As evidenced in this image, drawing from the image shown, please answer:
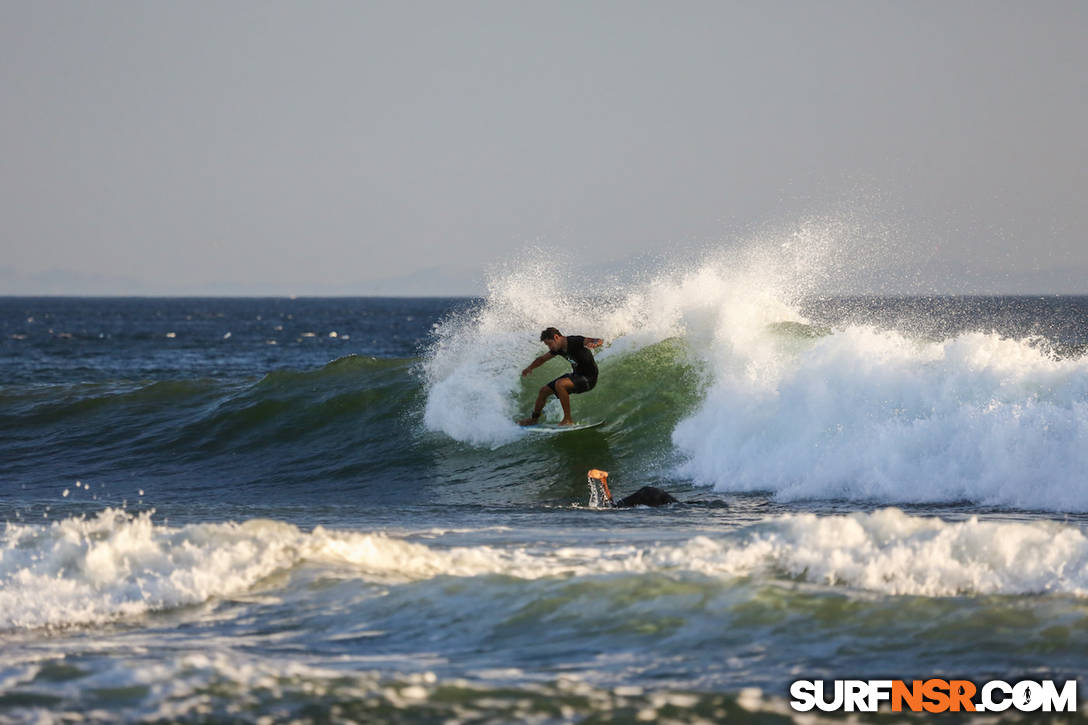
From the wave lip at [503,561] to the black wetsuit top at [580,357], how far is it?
683cm

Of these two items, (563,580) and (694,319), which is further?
(694,319)

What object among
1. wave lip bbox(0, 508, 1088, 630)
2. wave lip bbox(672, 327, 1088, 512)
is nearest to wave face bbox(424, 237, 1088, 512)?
wave lip bbox(672, 327, 1088, 512)

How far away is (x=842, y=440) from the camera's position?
47.1ft

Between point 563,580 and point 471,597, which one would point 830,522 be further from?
point 471,597

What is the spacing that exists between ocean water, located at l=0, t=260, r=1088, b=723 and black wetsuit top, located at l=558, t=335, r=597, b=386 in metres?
1.36

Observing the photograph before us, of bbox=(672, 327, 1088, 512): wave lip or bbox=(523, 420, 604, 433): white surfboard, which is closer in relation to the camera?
bbox=(672, 327, 1088, 512): wave lip

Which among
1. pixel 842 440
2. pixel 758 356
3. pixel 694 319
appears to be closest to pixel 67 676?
pixel 842 440

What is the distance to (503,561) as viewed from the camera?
8.78 meters

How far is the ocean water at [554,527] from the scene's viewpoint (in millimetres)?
6285

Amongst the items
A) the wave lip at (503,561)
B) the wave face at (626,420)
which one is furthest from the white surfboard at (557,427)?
the wave lip at (503,561)

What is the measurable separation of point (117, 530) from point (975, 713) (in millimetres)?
6435

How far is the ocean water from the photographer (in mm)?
6285

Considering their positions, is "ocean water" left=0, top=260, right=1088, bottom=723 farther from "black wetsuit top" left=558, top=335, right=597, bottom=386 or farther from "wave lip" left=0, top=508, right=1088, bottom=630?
"black wetsuit top" left=558, top=335, right=597, bottom=386

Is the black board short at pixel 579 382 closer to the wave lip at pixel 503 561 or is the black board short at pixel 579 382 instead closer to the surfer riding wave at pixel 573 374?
the surfer riding wave at pixel 573 374
